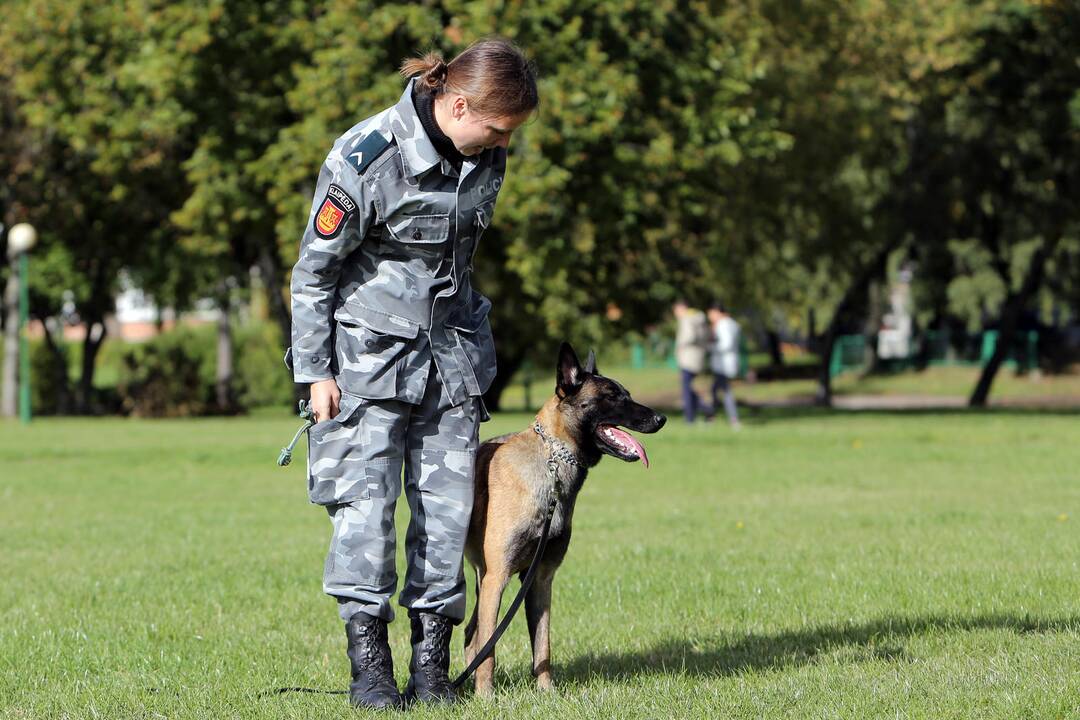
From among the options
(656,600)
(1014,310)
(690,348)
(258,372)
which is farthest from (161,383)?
(656,600)

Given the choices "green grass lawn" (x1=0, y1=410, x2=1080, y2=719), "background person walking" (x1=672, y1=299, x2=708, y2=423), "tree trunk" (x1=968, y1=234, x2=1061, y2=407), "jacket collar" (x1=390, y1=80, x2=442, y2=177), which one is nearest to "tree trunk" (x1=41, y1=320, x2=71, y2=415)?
"background person walking" (x1=672, y1=299, x2=708, y2=423)

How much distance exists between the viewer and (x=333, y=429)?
4914 mm

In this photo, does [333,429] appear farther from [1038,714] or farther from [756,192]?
[756,192]

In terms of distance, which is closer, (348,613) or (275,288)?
(348,613)

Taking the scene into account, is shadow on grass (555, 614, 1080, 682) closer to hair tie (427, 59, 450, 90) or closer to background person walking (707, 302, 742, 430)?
hair tie (427, 59, 450, 90)

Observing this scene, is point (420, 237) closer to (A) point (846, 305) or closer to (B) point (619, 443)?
(B) point (619, 443)

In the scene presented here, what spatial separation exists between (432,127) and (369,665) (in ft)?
Answer: 6.22

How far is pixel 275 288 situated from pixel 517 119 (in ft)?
80.9

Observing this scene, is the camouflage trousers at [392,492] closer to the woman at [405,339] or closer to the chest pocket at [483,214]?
the woman at [405,339]

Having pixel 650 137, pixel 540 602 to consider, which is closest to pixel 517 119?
pixel 540 602

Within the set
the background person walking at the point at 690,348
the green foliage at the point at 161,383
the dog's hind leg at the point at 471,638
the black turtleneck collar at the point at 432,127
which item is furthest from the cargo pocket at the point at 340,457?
the green foliage at the point at 161,383

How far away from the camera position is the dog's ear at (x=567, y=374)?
17.2ft

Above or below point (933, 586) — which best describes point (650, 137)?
above

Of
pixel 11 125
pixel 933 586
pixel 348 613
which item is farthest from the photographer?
pixel 11 125
